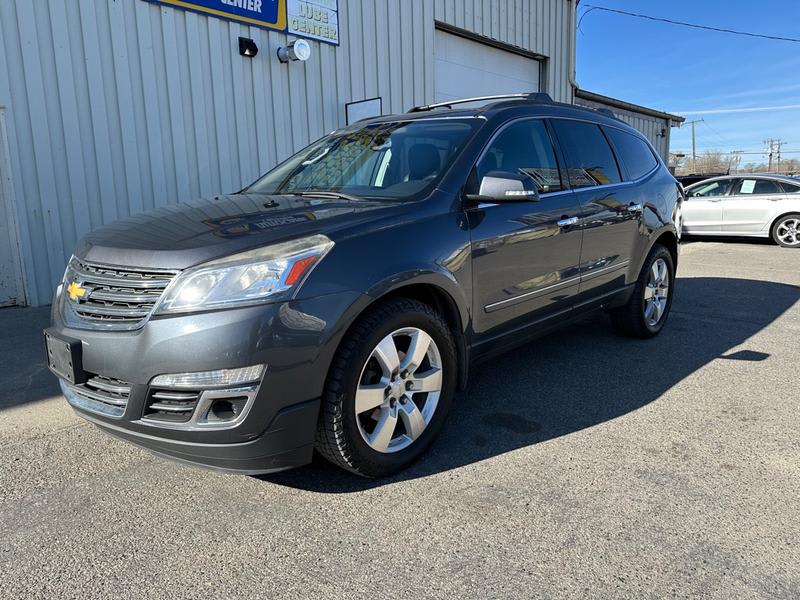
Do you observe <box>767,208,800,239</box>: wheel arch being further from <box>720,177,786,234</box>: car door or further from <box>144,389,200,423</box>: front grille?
<box>144,389,200,423</box>: front grille

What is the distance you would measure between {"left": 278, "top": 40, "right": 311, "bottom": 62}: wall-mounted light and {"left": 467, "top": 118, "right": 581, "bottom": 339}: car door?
17.6 feet

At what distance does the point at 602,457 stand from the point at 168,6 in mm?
7045

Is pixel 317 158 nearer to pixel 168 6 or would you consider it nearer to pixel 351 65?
pixel 168 6

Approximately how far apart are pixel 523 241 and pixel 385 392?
131 centimetres

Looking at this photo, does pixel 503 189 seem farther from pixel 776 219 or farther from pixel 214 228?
pixel 776 219

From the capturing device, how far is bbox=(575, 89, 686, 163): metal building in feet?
56.6

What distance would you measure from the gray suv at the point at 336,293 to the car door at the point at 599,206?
0.16ft

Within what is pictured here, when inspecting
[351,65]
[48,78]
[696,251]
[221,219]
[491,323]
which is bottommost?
[696,251]

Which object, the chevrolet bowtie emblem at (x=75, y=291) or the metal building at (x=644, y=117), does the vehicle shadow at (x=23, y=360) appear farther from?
the metal building at (x=644, y=117)

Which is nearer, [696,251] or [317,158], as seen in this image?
[317,158]

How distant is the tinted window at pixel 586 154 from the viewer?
4102 mm

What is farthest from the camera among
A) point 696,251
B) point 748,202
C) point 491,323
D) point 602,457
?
point 748,202

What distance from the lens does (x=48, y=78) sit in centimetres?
641

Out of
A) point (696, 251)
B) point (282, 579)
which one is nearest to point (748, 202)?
point (696, 251)
